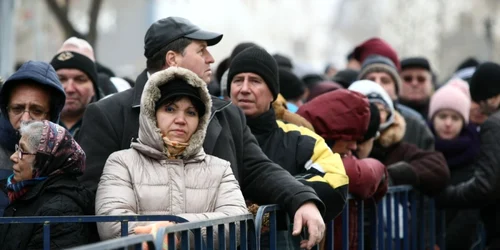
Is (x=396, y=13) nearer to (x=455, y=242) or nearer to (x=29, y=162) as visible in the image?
(x=455, y=242)

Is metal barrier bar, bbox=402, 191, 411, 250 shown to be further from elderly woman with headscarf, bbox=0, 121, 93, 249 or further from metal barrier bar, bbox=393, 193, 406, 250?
elderly woman with headscarf, bbox=0, 121, 93, 249

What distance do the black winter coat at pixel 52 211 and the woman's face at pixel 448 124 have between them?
18.5ft

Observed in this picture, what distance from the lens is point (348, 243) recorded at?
332 inches

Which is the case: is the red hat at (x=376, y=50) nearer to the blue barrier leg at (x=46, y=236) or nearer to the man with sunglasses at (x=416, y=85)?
the man with sunglasses at (x=416, y=85)

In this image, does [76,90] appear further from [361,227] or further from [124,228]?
[124,228]

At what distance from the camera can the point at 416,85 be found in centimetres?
1298

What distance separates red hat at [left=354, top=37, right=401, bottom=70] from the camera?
1297cm

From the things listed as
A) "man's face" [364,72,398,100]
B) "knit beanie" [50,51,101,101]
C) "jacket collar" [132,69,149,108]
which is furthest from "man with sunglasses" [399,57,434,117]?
"jacket collar" [132,69,149,108]

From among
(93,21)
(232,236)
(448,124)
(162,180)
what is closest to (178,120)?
(162,180)

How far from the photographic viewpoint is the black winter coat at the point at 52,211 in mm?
6316

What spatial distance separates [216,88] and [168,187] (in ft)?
13.8

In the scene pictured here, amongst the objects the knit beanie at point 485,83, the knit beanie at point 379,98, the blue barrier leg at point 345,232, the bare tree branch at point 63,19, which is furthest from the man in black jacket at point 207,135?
the bare tree branch at point 63,19

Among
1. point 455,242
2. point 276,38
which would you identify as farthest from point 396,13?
point 455,242

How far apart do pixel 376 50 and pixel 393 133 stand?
3.15 metres
